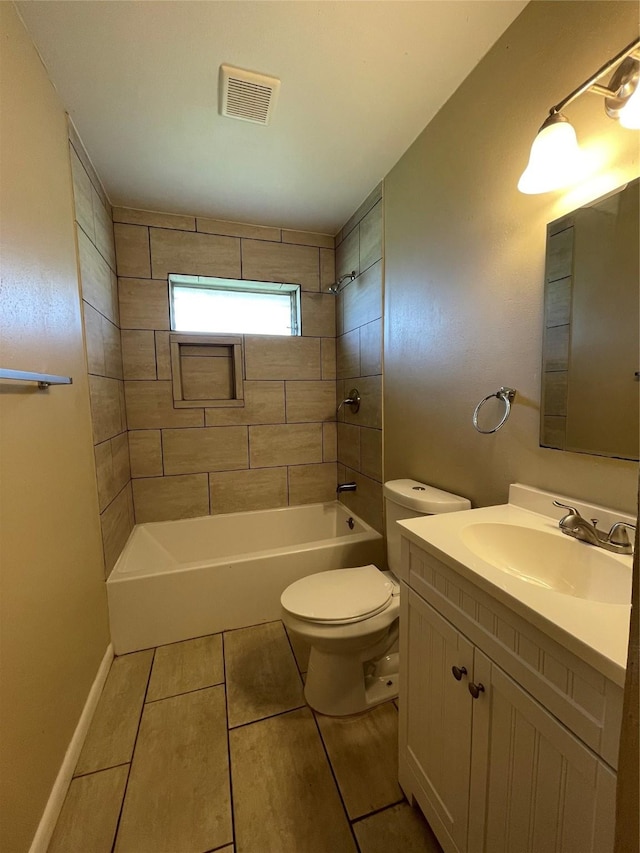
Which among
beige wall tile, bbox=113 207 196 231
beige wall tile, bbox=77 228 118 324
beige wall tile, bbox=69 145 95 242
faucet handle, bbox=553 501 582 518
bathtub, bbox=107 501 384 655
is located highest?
beige wall tile, bbox=113 207 196 231

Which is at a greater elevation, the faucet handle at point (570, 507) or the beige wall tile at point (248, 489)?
the faucet handle at point (570, 507)

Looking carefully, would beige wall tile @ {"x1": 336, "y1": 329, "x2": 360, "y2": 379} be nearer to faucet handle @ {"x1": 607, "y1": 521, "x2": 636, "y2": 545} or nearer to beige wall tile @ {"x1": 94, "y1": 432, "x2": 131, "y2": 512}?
beige wall tile @ {"x1": 94, "y1": 432, "x2": 131, "y2": 512}

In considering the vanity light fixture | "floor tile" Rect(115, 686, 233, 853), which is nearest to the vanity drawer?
"floor tile" Rect(115, 686, 233, 853)

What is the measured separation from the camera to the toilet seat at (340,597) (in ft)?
4.20

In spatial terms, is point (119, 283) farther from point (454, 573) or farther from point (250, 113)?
point (454, 573)

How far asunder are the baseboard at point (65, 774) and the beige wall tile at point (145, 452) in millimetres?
1122

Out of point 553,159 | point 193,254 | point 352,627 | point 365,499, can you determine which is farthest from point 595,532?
point 193,254

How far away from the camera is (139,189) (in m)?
1.96

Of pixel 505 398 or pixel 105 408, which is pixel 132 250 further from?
pixel 505 398

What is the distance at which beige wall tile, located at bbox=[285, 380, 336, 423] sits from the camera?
260cm

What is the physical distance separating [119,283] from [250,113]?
131 cm

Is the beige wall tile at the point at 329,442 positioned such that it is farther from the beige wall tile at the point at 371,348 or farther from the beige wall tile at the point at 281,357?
the beige wall tile at the point at 371,348

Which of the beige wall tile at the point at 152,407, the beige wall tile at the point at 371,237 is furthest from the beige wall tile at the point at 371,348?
the beige wall tile at the point at 152,407

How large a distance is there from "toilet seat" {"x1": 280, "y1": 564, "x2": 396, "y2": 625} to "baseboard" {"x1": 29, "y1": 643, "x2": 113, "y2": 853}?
844 mm
